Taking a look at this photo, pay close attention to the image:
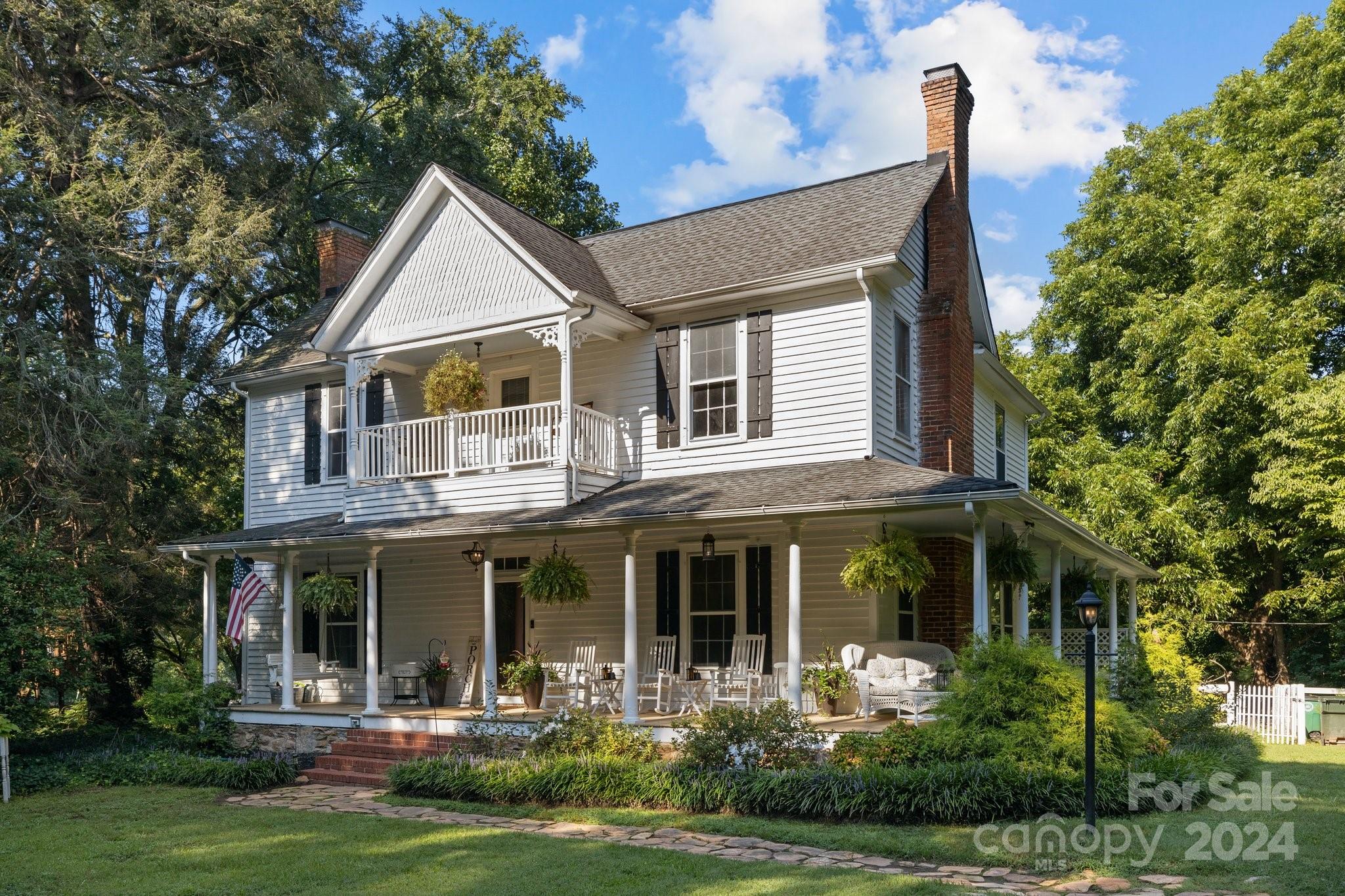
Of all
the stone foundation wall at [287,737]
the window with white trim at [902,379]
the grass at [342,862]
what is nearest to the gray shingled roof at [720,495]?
the window with white trim at [902,379]

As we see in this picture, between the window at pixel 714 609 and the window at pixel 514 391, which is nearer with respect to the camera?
the window at pixel 714 609

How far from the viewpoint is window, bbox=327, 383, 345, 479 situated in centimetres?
1881

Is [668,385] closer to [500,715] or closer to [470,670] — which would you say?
[500,715]

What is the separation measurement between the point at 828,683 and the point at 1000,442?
891 centimetres

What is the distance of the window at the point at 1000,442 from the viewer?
20250mm

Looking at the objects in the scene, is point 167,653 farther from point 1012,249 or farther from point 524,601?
point 1012,249

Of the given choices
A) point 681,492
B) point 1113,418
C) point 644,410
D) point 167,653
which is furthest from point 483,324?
point 1113,418

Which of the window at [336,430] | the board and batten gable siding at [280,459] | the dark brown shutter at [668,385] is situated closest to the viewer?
the dark brown shutter at [668,385]

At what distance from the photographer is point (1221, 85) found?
93.5 feet

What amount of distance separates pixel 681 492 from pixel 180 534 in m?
11.8

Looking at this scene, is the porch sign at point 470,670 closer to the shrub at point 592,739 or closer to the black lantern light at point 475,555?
the black lantern light at point 475,555

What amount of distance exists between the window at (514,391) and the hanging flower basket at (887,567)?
255 inches

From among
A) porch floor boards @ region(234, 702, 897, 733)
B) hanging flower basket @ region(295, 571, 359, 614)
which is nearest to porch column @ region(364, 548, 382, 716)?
porch floor boards @ region(234, 702, 897, 733)

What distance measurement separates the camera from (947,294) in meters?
16.1
